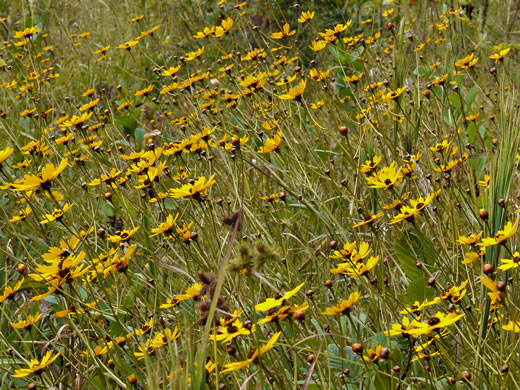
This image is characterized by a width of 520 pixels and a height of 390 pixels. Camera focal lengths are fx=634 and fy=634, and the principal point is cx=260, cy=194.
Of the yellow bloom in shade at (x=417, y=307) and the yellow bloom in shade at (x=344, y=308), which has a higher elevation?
the yellow bloom in shade at (x=344, y=308)

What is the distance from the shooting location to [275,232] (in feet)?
5.39

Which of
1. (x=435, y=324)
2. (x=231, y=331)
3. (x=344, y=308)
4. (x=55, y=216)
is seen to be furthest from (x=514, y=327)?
(x=55, y=216)

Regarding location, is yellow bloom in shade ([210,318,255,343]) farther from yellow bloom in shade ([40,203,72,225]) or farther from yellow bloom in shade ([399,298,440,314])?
yellow bloom in shade ([40,203,72,225])

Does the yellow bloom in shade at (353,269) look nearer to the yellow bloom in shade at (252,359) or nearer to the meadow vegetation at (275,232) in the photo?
the meadow vegetation at (275,232)

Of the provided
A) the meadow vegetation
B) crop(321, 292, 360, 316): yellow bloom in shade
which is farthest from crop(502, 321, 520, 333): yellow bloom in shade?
crop(321, 292, 360, 316): yellow bloom in shade

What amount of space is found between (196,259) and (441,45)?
6.82ft

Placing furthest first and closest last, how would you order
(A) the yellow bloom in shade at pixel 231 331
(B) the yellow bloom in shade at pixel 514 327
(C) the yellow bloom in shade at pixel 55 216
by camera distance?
(C) the yellow bloom in shade at pixel 55 216 < (A) the yellow bloom in shade at pixel 231 331 < (B) the yellow bloom in shade at pixel 514 327

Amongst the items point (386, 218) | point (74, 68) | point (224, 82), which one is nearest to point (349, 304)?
point (386, 218)

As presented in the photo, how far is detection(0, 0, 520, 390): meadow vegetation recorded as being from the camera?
85 cm

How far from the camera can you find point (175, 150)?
1.52 m

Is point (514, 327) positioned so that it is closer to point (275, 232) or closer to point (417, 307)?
point (417, 307)

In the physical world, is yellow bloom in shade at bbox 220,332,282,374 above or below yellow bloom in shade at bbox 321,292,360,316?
above

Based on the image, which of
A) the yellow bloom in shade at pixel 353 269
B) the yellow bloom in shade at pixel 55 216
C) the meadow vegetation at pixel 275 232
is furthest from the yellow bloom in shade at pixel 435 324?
the yellow bloom in shade at pixel 55 216

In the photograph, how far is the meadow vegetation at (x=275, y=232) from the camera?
0.85 meters
